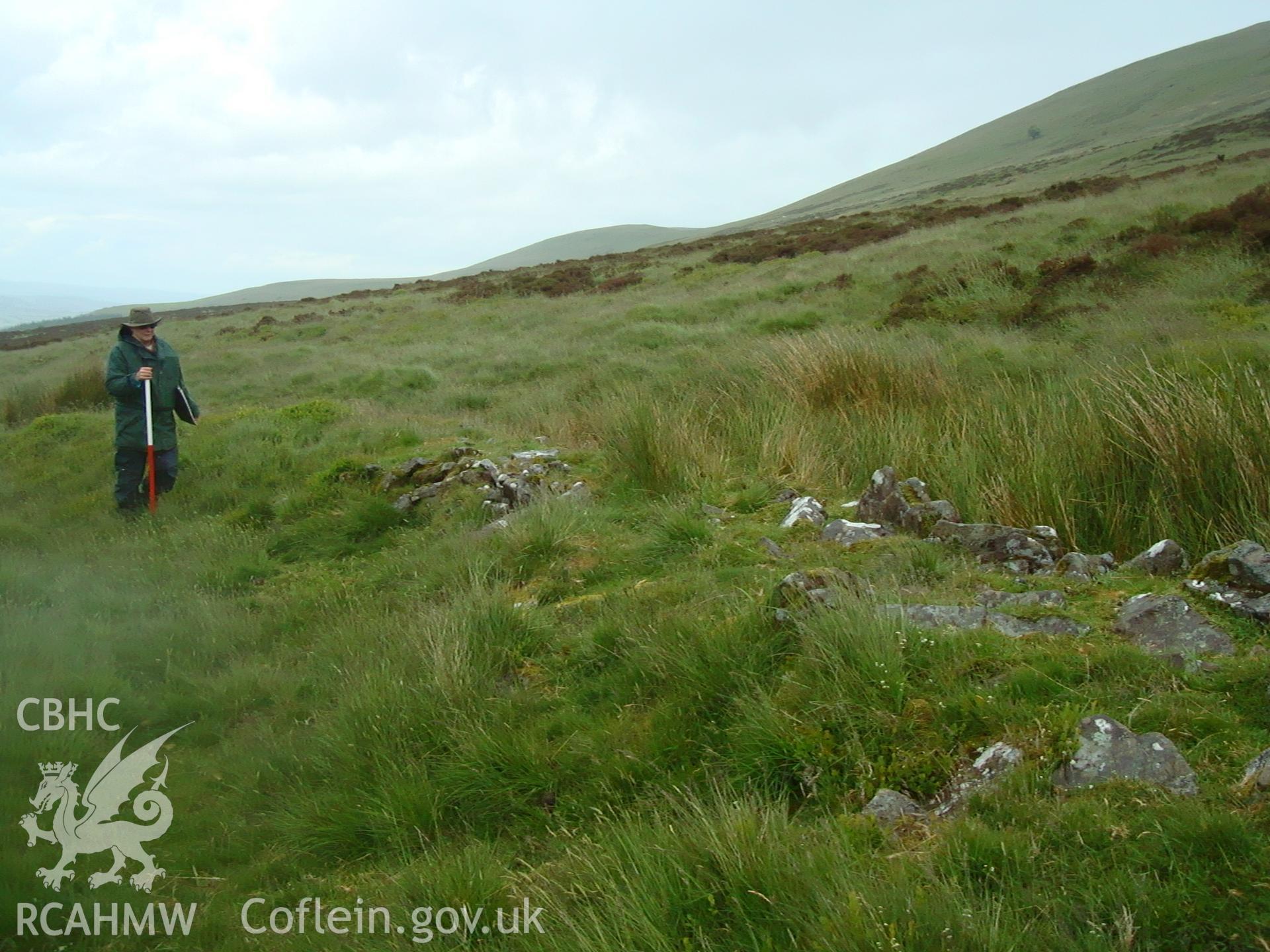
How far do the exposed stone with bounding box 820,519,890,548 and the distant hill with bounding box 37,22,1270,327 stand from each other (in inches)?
1412

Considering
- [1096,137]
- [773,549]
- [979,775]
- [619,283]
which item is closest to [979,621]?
[979,775]

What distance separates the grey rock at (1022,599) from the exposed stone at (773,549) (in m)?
1.23

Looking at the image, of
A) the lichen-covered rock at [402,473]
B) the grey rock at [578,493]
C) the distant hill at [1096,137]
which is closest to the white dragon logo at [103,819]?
the grey rock at [578,493]

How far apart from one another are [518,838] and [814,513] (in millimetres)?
3040

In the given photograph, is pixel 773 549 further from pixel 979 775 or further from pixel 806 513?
pixel 979 775

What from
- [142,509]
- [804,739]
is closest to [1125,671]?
[804,739]

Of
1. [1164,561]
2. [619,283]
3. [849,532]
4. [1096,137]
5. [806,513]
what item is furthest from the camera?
[1096,137]

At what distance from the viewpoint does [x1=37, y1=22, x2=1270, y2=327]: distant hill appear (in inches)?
1660

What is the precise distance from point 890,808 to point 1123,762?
2.31 ft

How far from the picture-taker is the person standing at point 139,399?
8.16 m

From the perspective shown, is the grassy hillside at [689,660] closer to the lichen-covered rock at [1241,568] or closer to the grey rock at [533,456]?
the lichen-covered rock at [1241,568]

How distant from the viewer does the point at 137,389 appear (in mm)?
8227

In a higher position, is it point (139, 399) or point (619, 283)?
point (619, 283)

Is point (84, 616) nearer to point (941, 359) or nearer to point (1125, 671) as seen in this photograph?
point (1125, 671)
